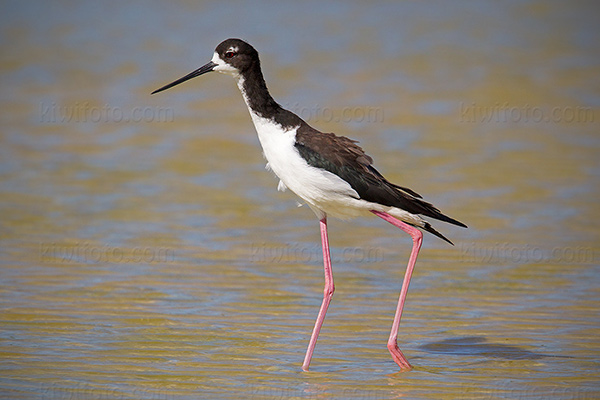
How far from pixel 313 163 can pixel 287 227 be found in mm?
3834

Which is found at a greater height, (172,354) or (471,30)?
(471,30)

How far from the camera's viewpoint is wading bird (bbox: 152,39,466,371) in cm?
630

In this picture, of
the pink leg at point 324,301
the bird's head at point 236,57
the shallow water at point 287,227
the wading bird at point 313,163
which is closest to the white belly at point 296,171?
the wading bird at point 313,163

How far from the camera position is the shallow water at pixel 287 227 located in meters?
6.54

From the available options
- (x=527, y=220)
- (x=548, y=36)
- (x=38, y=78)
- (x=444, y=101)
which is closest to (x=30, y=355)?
(x=527, y=220)

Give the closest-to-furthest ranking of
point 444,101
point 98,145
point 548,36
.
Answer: point 98,145, point 444,101, point 548,36

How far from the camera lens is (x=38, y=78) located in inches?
693

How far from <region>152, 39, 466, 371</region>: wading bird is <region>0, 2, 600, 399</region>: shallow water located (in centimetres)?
72

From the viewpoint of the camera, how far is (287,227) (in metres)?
10.1

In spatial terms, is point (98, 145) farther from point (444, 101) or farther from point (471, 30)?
point (471, 30)

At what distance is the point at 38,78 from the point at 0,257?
9.33 meters

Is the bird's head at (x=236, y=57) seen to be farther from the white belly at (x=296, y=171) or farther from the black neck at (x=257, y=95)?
the white belly at (x=296, y=171)

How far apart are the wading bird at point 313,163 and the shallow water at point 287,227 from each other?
0.72 metres

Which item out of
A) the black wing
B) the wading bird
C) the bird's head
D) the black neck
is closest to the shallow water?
the wading bird
